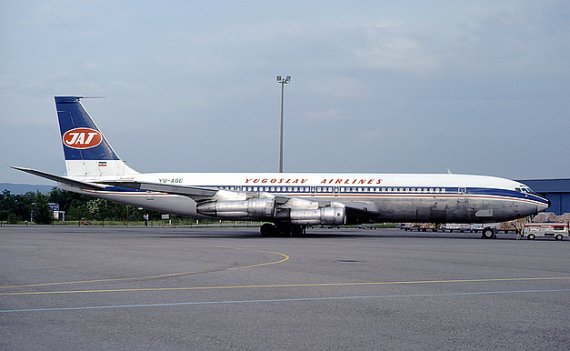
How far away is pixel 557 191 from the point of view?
79.4 meters

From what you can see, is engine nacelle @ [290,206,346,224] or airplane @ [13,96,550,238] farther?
airplane @ [13,96,550,238]

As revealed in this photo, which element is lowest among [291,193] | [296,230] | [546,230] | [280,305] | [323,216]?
[280,305]

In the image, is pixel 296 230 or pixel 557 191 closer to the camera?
pixel 296 230

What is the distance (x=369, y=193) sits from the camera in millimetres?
40438

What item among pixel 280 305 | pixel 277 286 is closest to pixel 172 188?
pixel 277 286

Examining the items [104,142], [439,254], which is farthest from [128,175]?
[439,254]

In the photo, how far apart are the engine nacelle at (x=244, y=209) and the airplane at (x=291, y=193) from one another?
6 cm

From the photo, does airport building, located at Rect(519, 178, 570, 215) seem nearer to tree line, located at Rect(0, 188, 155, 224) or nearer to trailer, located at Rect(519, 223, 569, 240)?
trailer, located at Rect(519, 223, 569, 240)

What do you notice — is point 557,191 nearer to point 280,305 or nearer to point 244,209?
point 244,209

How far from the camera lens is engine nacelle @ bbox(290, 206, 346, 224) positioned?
38.0 m

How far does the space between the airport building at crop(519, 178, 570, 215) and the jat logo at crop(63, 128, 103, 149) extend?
55967 mm

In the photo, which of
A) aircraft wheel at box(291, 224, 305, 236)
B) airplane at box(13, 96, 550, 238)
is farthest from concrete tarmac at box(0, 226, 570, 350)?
aircraft wheel at box(291, 224, 305, 236)

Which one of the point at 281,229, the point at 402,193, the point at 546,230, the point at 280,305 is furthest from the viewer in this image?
the point at 546,230

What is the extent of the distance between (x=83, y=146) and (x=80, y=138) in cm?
52
